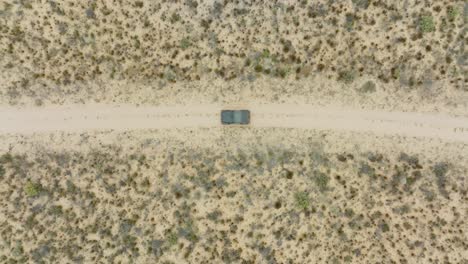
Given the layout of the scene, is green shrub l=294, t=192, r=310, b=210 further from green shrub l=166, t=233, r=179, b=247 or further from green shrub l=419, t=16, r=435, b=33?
green shrub l=419, t=16, r=435, b=33

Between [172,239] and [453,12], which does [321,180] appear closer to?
[172,239]

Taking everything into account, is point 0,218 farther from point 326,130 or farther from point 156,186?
point 326,130

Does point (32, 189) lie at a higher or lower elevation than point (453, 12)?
lower

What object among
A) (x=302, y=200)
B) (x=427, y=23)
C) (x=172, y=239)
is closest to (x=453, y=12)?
(x=427, y=23)

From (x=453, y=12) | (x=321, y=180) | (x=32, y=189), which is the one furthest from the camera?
(x=32, y=189)

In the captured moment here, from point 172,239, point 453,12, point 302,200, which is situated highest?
point 453,12
